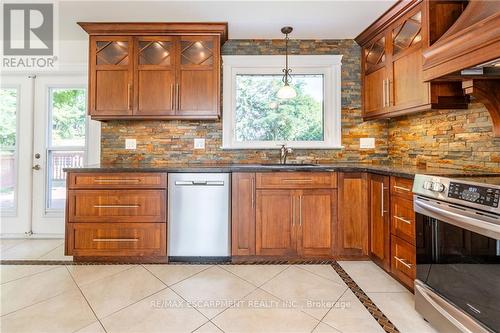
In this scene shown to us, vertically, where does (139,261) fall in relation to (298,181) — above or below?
below

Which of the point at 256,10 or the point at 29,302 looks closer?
the point at 29,302

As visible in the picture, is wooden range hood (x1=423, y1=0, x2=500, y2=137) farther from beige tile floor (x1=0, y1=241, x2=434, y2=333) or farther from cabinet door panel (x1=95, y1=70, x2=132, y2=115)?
cabinet door panel (x1=95, y1=70, x2=132, y2=115)

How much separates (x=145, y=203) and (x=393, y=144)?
2.82m

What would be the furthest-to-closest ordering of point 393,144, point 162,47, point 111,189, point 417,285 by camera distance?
point 393,144, point 162,47, point 111,189, point 417,285

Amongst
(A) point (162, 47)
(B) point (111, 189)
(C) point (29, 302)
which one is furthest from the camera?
(A) point (162, 47)

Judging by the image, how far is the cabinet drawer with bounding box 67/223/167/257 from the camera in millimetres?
2377

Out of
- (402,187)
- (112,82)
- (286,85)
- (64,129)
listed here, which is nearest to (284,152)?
(286,85)

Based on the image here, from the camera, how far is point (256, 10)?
2.45 metres

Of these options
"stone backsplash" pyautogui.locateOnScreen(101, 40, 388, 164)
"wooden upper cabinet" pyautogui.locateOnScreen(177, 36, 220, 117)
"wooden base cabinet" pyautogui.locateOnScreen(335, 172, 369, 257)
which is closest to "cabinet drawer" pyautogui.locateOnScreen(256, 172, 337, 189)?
"wooden base cabinet" pyautogui.locateOnScreen(335, 172, 369, 257)

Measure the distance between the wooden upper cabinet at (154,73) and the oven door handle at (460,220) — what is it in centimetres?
201

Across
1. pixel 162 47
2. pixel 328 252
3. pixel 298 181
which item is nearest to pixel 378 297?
pixel 328 252

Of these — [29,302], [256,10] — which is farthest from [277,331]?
[256,10]

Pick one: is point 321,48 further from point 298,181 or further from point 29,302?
point 29,302

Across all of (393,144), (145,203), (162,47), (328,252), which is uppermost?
(162,47)
